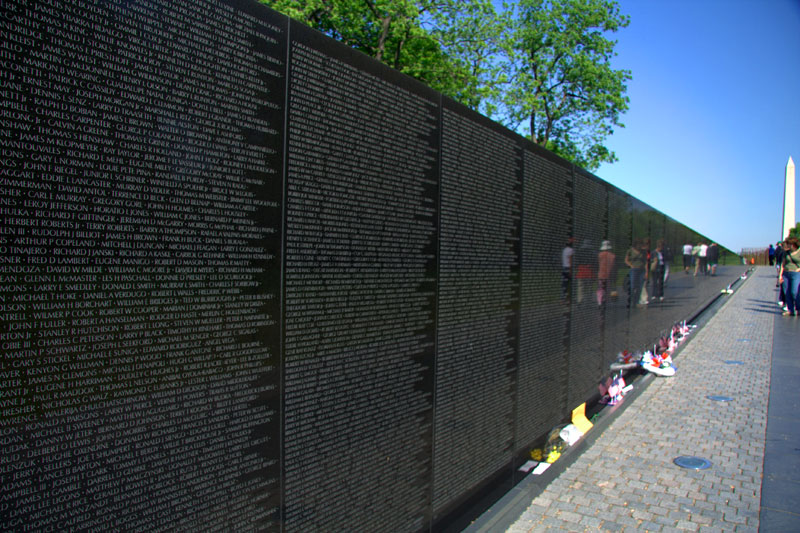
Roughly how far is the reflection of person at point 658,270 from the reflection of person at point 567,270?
18.7ft

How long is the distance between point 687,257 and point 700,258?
2.91 m

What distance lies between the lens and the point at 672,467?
5.49 m

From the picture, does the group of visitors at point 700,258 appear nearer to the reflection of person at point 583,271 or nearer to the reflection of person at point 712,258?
the reflection of person at point 712,258

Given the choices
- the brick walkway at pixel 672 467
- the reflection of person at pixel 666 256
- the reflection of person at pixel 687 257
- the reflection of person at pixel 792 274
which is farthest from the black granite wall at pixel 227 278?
Answer: the reflection of person at pixel 792 274

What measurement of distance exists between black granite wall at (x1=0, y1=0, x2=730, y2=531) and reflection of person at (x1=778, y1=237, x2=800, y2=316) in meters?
14.5

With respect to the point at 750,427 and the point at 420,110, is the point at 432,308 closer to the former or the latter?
the point at 420,110

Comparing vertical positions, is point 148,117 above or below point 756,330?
above

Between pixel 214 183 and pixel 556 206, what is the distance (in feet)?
15.1

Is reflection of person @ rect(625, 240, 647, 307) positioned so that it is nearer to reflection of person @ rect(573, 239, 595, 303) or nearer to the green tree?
reflection of person @ rect(573, 239, 595, 303)

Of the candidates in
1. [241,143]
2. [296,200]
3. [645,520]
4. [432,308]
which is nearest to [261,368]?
[296,200]

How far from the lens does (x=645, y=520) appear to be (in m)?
4.36

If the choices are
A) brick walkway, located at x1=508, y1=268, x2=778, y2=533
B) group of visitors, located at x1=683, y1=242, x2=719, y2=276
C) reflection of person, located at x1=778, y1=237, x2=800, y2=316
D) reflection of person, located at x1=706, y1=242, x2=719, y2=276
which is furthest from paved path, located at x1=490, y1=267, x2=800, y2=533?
reflection of person, located at x1=706, y1=242, x2=719, y2=276

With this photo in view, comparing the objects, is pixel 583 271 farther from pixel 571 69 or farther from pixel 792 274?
pixel 571 69

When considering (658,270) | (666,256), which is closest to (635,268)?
(658,270)
